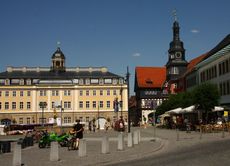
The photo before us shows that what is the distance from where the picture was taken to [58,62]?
327 ft

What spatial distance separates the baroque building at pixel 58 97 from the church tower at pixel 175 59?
36.0 feet

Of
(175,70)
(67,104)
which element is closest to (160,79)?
(175,70)

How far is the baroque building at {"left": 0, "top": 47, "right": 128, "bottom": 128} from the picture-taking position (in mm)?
88938

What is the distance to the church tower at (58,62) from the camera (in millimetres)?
98312

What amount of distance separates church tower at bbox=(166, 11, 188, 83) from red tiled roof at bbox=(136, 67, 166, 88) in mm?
7094

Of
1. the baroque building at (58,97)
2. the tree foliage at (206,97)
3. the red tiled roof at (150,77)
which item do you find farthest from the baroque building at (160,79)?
the tree foliage at (206,97)

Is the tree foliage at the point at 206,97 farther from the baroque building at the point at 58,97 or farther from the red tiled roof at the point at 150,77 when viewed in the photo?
the red tiled roof at the point at 150,77

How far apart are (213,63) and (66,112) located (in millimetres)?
42813

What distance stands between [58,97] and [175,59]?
27.5 metres

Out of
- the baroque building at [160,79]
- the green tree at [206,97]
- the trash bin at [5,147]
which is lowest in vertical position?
the trash bin at [5,147]

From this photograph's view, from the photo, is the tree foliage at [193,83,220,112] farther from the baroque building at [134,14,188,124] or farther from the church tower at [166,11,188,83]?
the church tower at [166,11,188,83]

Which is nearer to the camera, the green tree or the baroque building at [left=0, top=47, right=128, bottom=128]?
the green tree

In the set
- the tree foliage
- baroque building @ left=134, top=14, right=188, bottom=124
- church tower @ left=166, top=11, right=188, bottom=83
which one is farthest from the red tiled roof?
the tree foliage

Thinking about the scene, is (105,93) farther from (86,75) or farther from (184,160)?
(184,160)
